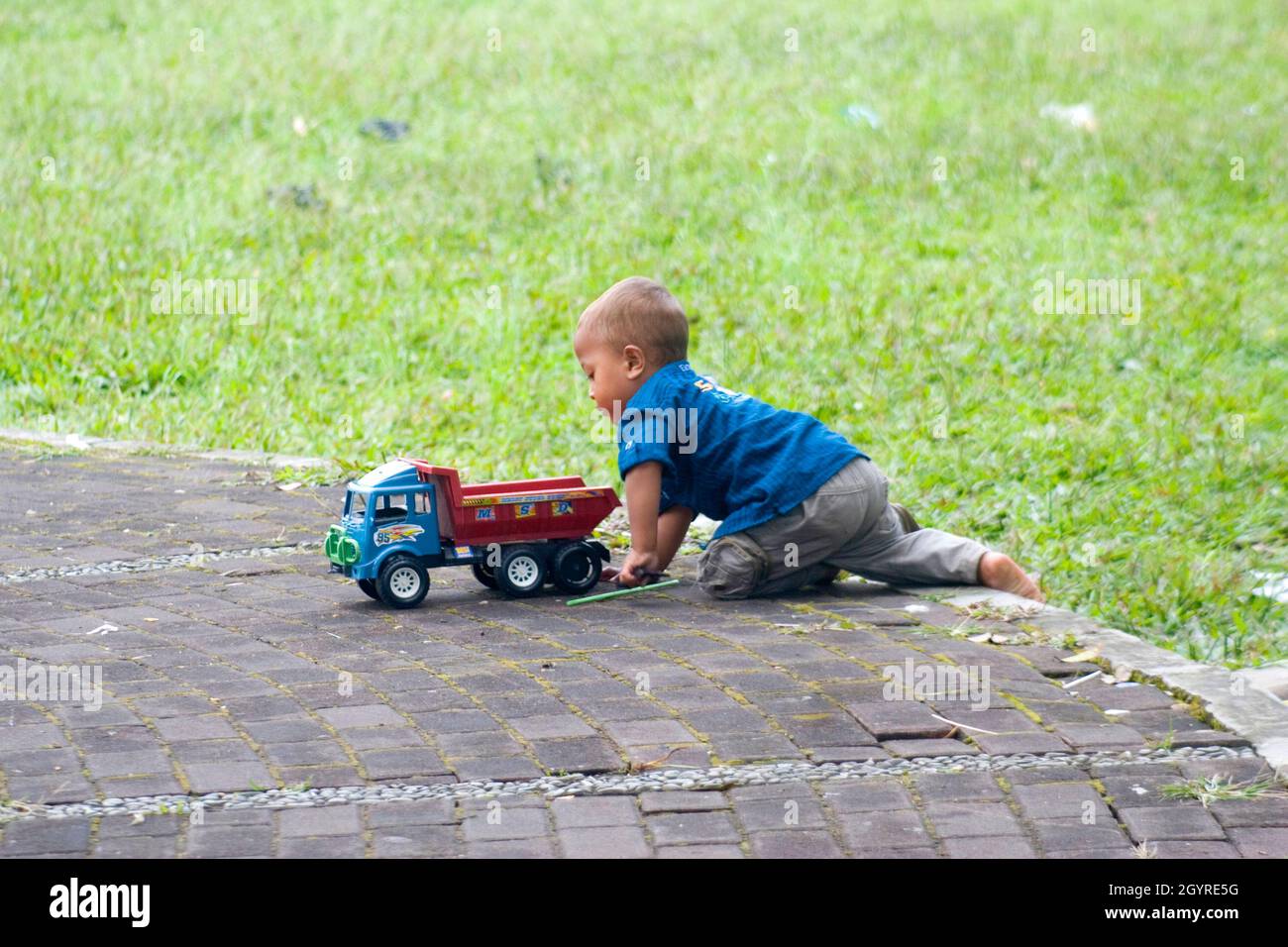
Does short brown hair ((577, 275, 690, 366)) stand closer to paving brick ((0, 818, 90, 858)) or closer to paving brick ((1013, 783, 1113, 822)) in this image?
paving brick ((1013, 783, 1113, 822))

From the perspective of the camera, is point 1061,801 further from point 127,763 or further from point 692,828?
point 127,763

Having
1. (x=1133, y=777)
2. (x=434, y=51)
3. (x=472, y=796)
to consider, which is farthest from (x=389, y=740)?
(x=434, y=51)

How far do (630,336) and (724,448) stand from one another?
1.65 feet

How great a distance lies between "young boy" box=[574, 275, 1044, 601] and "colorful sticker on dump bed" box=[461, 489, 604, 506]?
0.19 m

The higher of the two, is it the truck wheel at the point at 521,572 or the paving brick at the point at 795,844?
the truck wheel at the point at 521,572

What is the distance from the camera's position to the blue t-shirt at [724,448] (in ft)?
17.7

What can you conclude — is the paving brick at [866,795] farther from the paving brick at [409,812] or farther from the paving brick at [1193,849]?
the paving brick at [409,812]

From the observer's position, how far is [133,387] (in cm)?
914

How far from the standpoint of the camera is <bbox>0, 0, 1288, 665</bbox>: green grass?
7754mm

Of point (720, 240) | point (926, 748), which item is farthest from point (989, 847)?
point (720, 240)

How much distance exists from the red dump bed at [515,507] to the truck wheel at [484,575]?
7.1 inches

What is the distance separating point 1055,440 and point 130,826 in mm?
5473

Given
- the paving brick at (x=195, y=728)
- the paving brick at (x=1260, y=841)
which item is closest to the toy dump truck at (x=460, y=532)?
the paving brick at (x=195, y=728)

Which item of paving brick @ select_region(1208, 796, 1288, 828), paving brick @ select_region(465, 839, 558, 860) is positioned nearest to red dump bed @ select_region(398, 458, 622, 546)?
paving brick @ select_region(465, 839, 558, 860)
